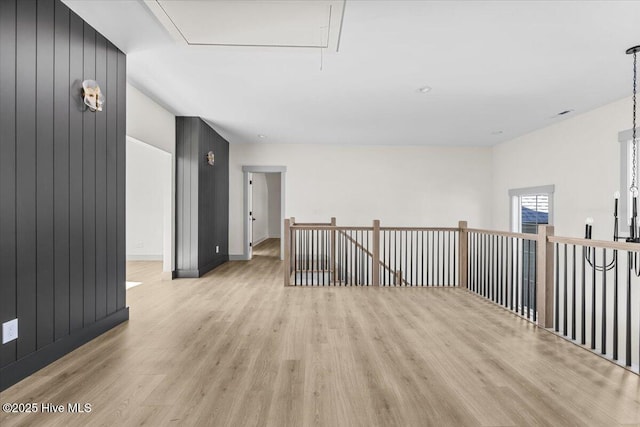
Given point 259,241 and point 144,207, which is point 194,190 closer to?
point 144,207

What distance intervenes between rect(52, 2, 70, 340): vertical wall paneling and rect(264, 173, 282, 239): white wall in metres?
10.5

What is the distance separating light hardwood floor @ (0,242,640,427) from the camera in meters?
1.77

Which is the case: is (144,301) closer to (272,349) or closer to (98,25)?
(272,349)

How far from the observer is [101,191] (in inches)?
115

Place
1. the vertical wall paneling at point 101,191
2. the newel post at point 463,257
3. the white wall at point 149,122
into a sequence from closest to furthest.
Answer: the vertical wall paneling at point 101,191
the white wall at point 149,122
the newel post at point 463,257

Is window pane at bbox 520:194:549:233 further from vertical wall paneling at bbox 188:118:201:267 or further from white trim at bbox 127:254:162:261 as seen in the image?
white trim at bbox 127:254:162:261

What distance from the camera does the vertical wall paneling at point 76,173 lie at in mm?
2553

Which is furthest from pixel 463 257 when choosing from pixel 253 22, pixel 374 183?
pixel 253 22

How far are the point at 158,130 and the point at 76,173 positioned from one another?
240 centimetres

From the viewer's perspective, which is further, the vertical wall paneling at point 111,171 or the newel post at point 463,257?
the newel post at point 463,257

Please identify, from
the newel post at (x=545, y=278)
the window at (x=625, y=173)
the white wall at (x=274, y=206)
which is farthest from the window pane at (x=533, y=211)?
Answer: the white wall at (x=274, y=206)

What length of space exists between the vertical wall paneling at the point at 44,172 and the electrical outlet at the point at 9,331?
6.8 inches

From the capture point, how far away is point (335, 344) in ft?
8.90

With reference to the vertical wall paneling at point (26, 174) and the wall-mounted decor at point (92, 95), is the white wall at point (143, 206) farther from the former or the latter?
the vertical wall paneling at point (26, 174)
